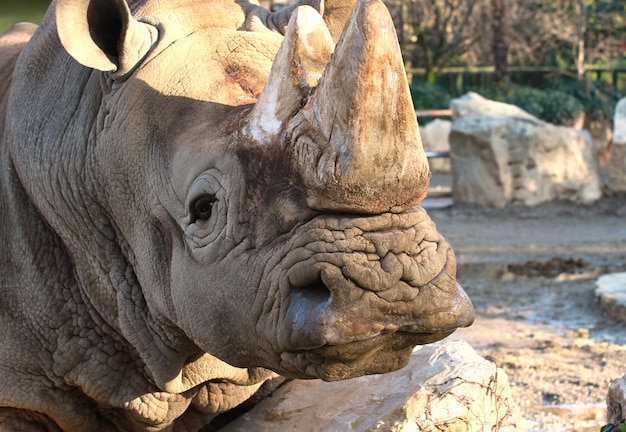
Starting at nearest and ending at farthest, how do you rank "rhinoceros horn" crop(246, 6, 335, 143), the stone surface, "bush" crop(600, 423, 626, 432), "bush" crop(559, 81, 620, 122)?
1. "rhinoceros horn" crop(246, 6, 335, 143)
2. "bush" crop(600, 423, 626, 432)
3. the stone surface
4. "bush" crop(559, 81, 620, 122)

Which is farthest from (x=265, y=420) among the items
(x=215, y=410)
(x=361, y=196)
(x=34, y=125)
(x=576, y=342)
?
(x=576, y=342)

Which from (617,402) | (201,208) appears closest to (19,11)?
(201,208)

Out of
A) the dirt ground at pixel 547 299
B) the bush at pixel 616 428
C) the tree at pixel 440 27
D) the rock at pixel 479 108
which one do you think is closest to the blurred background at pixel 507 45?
the tree at pixel 440 27

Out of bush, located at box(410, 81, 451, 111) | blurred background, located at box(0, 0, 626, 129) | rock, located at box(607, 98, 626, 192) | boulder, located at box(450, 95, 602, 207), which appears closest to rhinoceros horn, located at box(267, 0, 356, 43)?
boulder, located at box(450, 95, 602, 207)

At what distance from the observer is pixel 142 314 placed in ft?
10.6

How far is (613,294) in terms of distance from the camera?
8312mm

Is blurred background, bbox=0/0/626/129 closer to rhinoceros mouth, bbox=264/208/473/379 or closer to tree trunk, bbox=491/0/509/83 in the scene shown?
tree trunk, bbox=491/0/509/83

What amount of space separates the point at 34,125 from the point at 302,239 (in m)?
1.39

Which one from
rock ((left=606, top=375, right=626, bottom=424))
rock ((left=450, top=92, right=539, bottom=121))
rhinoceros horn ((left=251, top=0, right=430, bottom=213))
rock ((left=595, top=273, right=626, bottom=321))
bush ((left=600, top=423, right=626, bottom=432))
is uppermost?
rhinoceros horn ((left=251, top=0, right=430, bottom=213))

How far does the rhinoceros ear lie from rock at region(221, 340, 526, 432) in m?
1.37

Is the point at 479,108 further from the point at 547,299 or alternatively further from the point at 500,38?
the point at 500,38

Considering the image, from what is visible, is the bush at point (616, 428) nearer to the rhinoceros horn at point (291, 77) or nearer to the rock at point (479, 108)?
the rhinoceros horn at point (291, 77)

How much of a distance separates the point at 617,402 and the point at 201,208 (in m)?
2.03

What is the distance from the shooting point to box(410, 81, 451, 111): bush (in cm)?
2312
